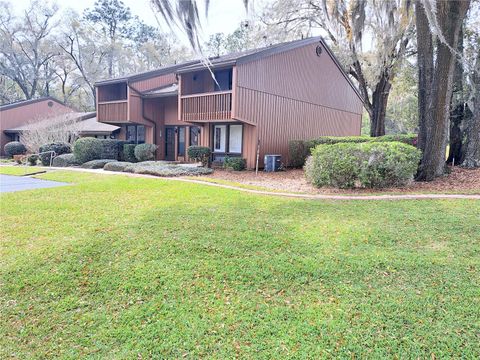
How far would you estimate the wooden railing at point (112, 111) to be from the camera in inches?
712

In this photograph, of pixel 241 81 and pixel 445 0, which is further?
pixel 241 81

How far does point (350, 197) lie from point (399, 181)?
197cm

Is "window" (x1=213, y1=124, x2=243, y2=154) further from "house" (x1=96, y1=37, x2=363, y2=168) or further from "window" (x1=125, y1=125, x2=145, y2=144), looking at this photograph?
"window" (x1=125, y1=125, x2=145, y2=144)

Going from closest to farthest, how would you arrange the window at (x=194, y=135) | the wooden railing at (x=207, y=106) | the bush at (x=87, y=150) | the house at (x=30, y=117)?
the wooden railing at (x=207, y=106) → the bush at (x=87, y=150) → the window at (x=194, y=135) → the house at (x=30, y=117)

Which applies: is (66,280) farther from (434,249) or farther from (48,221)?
(434,249)

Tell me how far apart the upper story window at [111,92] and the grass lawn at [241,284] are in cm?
1579

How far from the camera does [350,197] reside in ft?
22.4

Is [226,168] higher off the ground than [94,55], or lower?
lower

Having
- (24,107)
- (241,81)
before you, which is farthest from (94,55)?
(241,81)

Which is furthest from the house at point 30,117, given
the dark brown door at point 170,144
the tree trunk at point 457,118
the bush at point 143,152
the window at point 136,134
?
the tree trunk at point 457,118

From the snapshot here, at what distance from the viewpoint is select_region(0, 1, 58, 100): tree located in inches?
1209

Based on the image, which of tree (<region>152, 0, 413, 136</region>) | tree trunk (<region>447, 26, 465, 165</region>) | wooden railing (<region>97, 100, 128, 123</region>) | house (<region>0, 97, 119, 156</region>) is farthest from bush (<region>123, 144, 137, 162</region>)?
tree trunk (<region>447, 26, 465, 165</region>)

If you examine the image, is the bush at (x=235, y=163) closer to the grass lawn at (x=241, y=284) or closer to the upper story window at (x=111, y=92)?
the grass lawn at (x=241, y=284)

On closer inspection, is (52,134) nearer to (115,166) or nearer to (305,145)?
(115,166)
